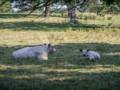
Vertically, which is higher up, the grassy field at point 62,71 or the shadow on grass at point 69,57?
the grassy field at point 62,71

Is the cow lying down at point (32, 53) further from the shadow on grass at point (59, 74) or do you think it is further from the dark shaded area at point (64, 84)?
the dark shaded area at point (64, 84)

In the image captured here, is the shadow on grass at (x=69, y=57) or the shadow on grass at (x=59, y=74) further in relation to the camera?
the shadow on grass at (x=69, y=57)

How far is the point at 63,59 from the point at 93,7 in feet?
17.7

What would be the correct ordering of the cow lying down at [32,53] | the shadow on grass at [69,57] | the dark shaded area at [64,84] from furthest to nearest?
the cow lying down at [32,53], the shadow on grass at [69,57], the dark shaded area at [64,84]

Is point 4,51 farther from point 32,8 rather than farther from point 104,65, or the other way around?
point 32,8

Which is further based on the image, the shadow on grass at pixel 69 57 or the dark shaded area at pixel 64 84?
the shadow on grass at pixel 69 57

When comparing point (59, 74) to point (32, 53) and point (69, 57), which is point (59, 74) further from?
point (69, 57)

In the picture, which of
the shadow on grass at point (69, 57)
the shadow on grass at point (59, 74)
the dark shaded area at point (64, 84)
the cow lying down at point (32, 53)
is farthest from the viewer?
the cow lying down at point (32, 53)

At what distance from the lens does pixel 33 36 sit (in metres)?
19.1

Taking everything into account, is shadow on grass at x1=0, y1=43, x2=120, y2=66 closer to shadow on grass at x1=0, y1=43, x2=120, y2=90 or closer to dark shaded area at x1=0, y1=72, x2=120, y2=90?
shadow on grass at x1=0, y1=43, x2=120, y2=90

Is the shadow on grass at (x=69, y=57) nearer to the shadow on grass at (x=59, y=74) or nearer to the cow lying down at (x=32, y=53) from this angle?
the shadow on grass at (x=59, y=74)

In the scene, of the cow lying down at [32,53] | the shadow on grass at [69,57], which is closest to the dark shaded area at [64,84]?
the shadow on grass at [69,57]

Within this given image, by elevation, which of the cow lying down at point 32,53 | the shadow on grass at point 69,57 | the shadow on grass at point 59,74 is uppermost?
the shadow on grass at point 59,74

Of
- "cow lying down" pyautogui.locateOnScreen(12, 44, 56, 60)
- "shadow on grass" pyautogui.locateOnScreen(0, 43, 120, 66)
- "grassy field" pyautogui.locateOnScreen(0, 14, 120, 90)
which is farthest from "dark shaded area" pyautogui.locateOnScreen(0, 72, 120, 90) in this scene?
"cow lying down" pyautogui.locateOnScreen(12, 44, 56, 60)
